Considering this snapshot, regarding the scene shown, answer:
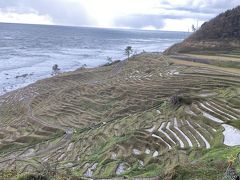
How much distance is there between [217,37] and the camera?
362ft

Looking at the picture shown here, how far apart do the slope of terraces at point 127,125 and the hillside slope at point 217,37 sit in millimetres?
27857

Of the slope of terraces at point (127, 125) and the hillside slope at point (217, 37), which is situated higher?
the hillside slope at point (217, 37)

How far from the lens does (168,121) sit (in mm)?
46469

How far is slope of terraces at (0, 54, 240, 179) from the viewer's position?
3291cm

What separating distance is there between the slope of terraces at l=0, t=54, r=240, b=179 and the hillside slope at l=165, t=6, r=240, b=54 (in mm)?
27857

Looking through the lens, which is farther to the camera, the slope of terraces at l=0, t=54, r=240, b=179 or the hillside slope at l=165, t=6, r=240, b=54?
the hillside slope at l=165, t=6, r=240, b=54

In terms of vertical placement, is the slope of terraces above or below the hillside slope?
below

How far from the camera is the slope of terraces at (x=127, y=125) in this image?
3291 cm

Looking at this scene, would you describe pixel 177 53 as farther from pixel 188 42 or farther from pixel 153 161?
pixel 153 161

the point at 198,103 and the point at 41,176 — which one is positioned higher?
the point at 41,176

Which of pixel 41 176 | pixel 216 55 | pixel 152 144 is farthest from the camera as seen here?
pixel 216 55

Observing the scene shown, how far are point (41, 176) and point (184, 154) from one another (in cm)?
1812

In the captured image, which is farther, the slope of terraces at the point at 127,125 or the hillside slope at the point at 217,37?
the hillside slope at the point at 217,37

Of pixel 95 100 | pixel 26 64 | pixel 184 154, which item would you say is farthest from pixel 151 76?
pixel 26 64
